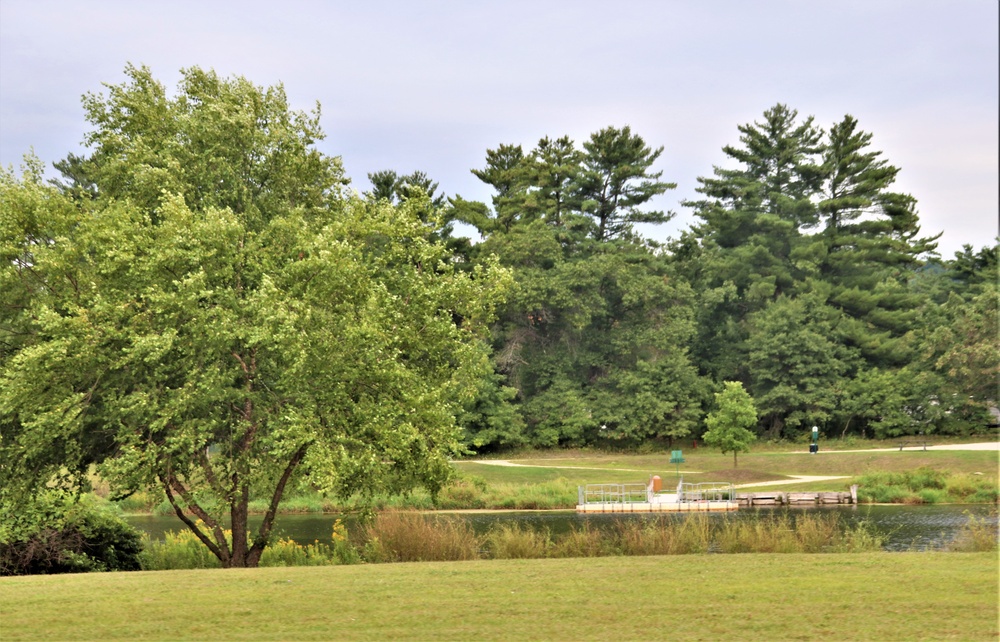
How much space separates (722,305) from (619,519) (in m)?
42.3

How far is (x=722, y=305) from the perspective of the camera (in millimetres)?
74812

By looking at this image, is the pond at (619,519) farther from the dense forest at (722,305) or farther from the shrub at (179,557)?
the dense forest at (722,305)

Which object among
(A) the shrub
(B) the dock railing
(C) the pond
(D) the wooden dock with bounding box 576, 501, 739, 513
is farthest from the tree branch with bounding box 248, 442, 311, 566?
(B) the dock railing

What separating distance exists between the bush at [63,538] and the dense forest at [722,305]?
43.1 m

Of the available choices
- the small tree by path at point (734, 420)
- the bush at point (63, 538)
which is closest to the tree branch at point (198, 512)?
the bush at point (63, 538)

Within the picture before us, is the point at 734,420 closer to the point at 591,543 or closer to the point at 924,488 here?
the point at 924,488

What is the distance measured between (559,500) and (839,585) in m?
29.3

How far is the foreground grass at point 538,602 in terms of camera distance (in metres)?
11.0

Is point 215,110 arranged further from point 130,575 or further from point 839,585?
point 839,585

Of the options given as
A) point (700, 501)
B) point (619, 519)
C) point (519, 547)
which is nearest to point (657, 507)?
point (700, 501)

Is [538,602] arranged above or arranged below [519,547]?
above

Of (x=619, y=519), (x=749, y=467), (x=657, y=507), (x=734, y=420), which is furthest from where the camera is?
(x=749, y=467)

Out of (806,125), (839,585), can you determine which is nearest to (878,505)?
(839,585)

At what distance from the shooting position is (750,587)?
533 inches
